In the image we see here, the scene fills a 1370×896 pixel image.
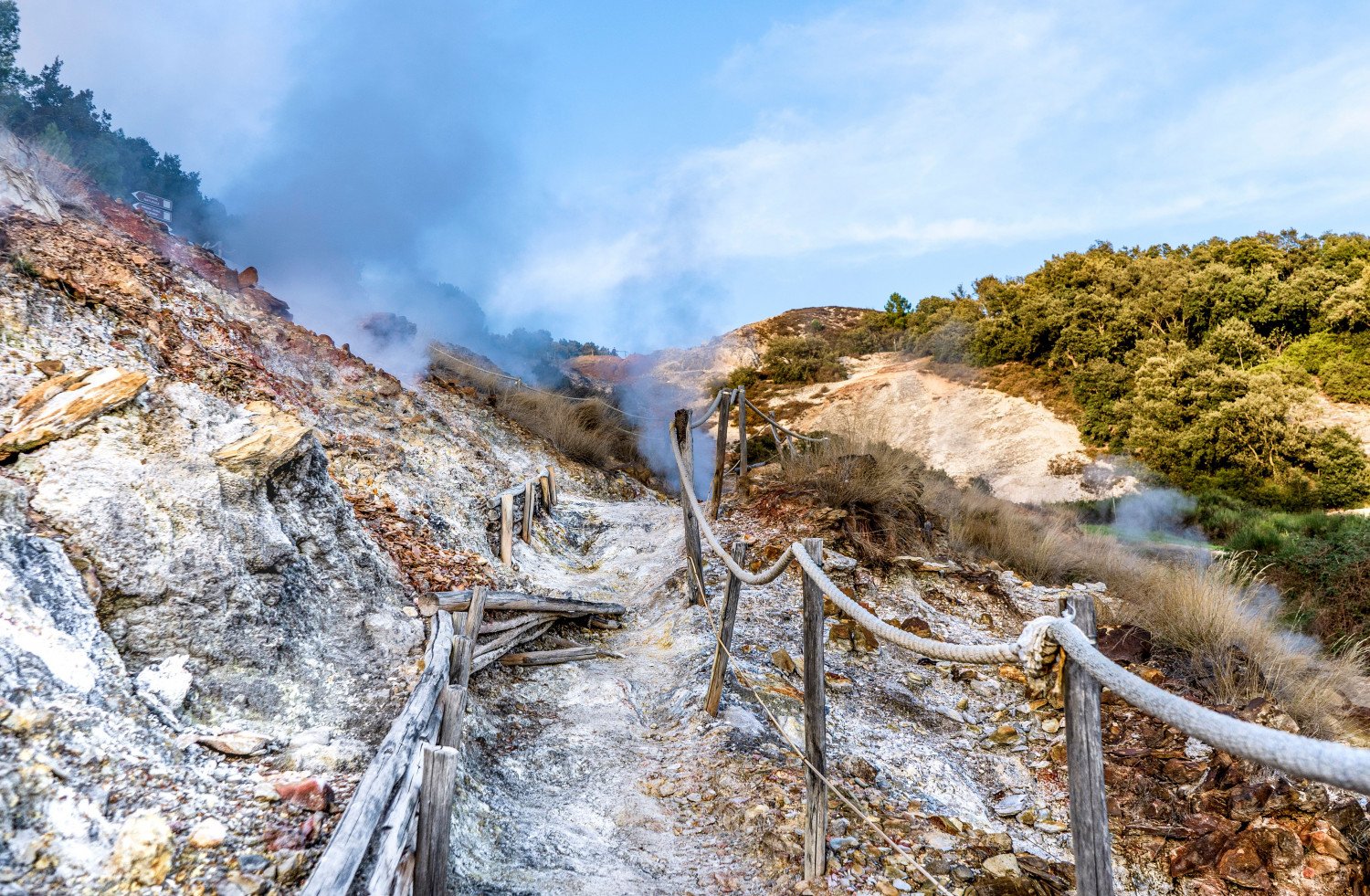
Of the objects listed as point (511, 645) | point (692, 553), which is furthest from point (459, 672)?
point (692, 553)

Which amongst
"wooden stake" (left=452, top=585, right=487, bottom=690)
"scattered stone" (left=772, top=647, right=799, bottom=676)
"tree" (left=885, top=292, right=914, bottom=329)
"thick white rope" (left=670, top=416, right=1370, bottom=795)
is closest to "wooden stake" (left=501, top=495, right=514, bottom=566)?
"wooden stake" (left=452, top=585, right=487, bottom=690)

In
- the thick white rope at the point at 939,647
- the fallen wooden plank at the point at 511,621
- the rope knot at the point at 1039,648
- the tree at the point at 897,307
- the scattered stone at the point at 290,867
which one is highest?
the tree at the point at 897,307

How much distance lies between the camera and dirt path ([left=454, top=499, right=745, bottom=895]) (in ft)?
9.89

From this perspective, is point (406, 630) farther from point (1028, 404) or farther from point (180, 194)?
point (1028, 404)

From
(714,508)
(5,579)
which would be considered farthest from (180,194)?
(5,579)

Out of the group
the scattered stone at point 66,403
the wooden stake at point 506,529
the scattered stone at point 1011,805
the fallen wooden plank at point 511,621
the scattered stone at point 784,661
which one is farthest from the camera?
the wooden stake at point 506,529

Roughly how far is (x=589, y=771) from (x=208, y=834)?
2178 millimetres

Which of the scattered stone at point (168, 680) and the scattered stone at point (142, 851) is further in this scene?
the scattered stone at point (168, 680)

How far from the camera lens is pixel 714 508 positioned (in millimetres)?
9148

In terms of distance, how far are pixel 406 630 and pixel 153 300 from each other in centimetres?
508

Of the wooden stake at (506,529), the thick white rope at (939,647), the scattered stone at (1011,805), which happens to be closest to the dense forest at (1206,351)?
the scattered stone at (1011,805)

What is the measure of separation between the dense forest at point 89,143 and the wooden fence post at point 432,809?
32.8ft

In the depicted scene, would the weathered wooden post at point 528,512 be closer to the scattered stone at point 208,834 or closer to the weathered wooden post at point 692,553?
the weathered wooden post at point 692,553

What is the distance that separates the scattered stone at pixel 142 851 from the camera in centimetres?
193
